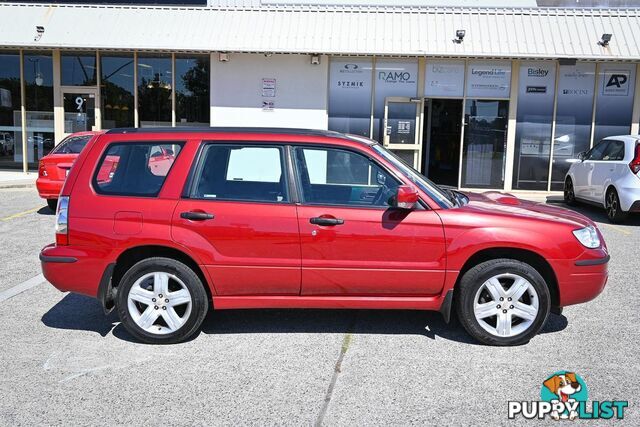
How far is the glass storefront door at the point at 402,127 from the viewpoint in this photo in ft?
49.2

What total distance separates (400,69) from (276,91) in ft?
10.4

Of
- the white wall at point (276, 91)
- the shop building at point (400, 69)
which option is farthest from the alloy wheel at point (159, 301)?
the white wall at point (276, 91)

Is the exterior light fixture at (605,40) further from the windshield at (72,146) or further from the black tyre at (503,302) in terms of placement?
the windshield at (72,146)

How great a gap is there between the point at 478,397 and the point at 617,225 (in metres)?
8.11

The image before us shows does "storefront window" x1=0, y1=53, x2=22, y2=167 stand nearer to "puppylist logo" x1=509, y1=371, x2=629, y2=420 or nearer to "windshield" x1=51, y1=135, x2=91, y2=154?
"windshield" x1=51, y1=135, x2=91, y2=154

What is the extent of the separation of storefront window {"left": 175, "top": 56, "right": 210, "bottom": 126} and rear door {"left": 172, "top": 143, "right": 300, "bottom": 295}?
11446 mm

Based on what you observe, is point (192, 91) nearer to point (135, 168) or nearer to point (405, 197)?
point (135, 168)

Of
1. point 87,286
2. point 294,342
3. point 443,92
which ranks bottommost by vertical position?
point 294,342

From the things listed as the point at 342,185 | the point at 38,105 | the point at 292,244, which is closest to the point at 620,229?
the point at 342,185

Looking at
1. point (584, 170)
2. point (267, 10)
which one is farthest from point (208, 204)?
point (267, 10)

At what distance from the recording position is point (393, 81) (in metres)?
15.0

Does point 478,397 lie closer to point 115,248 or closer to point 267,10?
point 115,248

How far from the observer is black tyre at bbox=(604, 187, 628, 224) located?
10.6m

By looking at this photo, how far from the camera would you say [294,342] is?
4.84 metres
